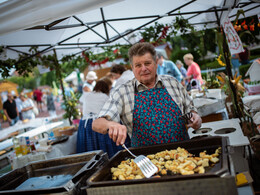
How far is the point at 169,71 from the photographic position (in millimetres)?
6469

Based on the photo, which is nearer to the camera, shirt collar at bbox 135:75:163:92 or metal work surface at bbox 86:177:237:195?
metal work surface at bbox 86:177:237:195

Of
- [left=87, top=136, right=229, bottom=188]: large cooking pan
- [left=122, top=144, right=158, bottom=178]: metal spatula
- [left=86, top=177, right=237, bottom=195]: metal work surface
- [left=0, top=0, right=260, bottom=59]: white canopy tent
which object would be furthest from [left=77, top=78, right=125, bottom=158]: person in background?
[left=86, top=177, right=237, bottom=195]: metal work surface

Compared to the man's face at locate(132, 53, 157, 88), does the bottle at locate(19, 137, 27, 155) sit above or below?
below

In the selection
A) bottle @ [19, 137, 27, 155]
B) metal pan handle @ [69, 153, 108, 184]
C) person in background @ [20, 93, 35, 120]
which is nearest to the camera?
metal pan handle @ [69, 153, 108, 184]

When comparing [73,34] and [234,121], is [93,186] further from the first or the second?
[73,34]

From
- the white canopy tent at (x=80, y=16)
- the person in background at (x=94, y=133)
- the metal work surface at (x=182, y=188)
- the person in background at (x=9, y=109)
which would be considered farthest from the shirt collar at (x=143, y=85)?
the person in background at (x=9, y=109)

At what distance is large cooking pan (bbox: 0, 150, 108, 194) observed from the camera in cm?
147

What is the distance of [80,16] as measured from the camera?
3.88 metres

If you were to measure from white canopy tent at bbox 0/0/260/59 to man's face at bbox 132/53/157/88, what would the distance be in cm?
49

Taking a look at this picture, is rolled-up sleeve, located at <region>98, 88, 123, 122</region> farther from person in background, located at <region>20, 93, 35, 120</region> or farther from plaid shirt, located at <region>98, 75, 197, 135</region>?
person in background, located at <region>20, 93, 35, 120</region>

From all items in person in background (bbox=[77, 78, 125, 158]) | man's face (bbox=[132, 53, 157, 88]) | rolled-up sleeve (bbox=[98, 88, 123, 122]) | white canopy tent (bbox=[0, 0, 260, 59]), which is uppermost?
white canopy tent (bbox=[0, 0, 260, 59])

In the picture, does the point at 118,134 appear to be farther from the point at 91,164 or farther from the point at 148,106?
the point at 148,106

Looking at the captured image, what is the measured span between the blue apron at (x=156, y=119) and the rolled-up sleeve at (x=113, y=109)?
0.13 meters

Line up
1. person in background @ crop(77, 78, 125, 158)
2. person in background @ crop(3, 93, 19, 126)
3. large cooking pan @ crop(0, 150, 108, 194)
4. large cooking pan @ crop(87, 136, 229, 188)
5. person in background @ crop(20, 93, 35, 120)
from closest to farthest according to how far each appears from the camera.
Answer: large cooking pan @ crop(87, 136, 229, 188) < large cooking pan @ crop(0, 150, 108, 194) < person in background @ crop(77, 78, 125, 158) < person in background @ crop(3, 93, 19, 126) < person in background @ crop(20, 93, 35, 120)
